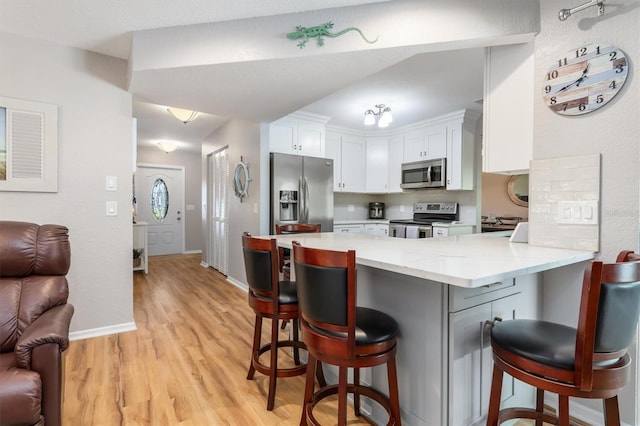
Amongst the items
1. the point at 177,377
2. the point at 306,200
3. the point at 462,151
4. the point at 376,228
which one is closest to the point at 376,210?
the point at 376,228

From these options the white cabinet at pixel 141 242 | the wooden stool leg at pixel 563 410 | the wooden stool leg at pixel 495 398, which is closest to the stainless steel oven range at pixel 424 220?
the wooden stool leg at pixel 495 398

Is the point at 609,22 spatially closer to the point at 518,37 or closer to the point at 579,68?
the point at 579,68

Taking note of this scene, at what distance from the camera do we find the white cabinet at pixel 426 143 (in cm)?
453

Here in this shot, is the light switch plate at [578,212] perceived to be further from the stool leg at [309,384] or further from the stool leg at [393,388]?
the stool leg at [309,384]

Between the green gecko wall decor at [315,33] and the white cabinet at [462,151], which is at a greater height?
the green gecko wall decor at [315,33]

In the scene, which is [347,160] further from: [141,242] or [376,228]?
[141,242]

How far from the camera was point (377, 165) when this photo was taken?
214 inches

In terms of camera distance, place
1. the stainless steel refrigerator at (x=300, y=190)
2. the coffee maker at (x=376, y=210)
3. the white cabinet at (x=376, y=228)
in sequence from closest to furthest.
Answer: the stainless steel refrigerator at (x=300, y=190), the white cabinet at (x=376, y=228), the coffee maker at (x=376, y=210)

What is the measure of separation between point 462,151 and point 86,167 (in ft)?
14.0

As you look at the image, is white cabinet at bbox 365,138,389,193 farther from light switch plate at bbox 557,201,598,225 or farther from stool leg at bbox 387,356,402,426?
stool leg at bbox 387,356,402,426

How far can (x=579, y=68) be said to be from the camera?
5.48ft

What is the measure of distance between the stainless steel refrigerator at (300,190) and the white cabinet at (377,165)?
1210mm

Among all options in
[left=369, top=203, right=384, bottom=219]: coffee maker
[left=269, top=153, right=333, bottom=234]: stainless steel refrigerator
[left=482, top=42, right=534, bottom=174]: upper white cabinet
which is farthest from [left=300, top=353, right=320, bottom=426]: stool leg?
[left=369, top=203, right=384, bottom=219]: coffee maker

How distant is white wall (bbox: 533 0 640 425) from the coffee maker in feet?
13.1
